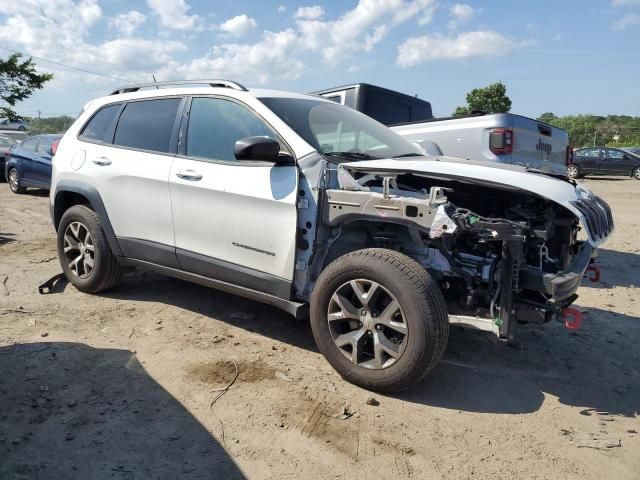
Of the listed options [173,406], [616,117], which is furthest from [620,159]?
[616,117]

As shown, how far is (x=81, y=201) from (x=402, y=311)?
3.51m

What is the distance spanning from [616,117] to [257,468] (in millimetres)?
66414

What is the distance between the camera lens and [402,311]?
3.18 metres

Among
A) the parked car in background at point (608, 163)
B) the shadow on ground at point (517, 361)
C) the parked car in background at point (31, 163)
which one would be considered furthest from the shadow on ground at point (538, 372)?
the parked car in background at point (608, 163)

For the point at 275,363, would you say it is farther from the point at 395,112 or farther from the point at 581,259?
the point at 395,112

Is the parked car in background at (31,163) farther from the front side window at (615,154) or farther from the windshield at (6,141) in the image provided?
the front side window at (615,154)

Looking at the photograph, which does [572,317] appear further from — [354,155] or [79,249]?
[79,249]

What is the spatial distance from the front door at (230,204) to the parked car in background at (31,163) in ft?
29.1

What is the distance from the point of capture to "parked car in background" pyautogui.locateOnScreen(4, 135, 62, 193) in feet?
38.9

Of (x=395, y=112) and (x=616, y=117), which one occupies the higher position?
(x=616, y=117)

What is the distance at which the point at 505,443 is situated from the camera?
2.90m

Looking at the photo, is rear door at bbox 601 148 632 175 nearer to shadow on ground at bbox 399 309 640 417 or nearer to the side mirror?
shadow on ground at bbox 399 309 640 417

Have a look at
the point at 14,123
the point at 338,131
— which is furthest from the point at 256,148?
the point at 14,123

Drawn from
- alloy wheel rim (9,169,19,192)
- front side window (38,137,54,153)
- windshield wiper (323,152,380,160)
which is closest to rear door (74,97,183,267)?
windshield wiper (323,152,380,160)
